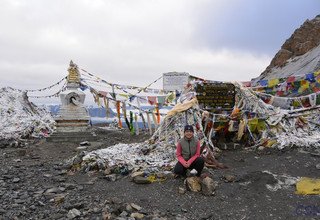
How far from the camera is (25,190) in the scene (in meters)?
8.21

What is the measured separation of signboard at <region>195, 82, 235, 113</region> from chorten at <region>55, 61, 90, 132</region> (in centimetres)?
827

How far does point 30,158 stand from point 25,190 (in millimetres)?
4924

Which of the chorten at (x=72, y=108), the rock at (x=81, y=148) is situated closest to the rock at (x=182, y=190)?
the rock at (x=81, y=148)

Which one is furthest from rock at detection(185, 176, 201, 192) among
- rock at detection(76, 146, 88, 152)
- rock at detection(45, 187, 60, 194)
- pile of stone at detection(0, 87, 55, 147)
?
pile of stone at detection(0, 87, 55, 147)

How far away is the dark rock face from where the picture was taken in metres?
30.3

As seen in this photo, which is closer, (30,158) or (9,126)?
(30,158)

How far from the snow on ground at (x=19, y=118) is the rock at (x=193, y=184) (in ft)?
41.7

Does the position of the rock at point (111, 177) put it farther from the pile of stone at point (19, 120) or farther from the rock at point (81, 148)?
the pile of stone at point (19, 120)

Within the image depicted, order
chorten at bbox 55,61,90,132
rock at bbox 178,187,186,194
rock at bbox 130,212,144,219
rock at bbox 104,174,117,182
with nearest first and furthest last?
rock at bbox 130,212,144,219
rock at bbox 178,187,186,194
rock at bbox 104,174,117,182
chorten at bbox 55,61,90,132

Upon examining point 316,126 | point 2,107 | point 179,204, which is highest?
point 2,107

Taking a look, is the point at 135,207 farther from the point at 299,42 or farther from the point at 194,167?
the point at 299,42

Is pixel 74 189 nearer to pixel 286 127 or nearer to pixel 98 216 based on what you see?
pixel 98 216

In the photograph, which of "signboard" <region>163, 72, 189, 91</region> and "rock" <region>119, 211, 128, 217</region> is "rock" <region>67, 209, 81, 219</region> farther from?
"signboard" <region>163, 72, 189, 91</region>

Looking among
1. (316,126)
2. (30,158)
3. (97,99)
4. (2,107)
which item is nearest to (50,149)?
(30,158)
